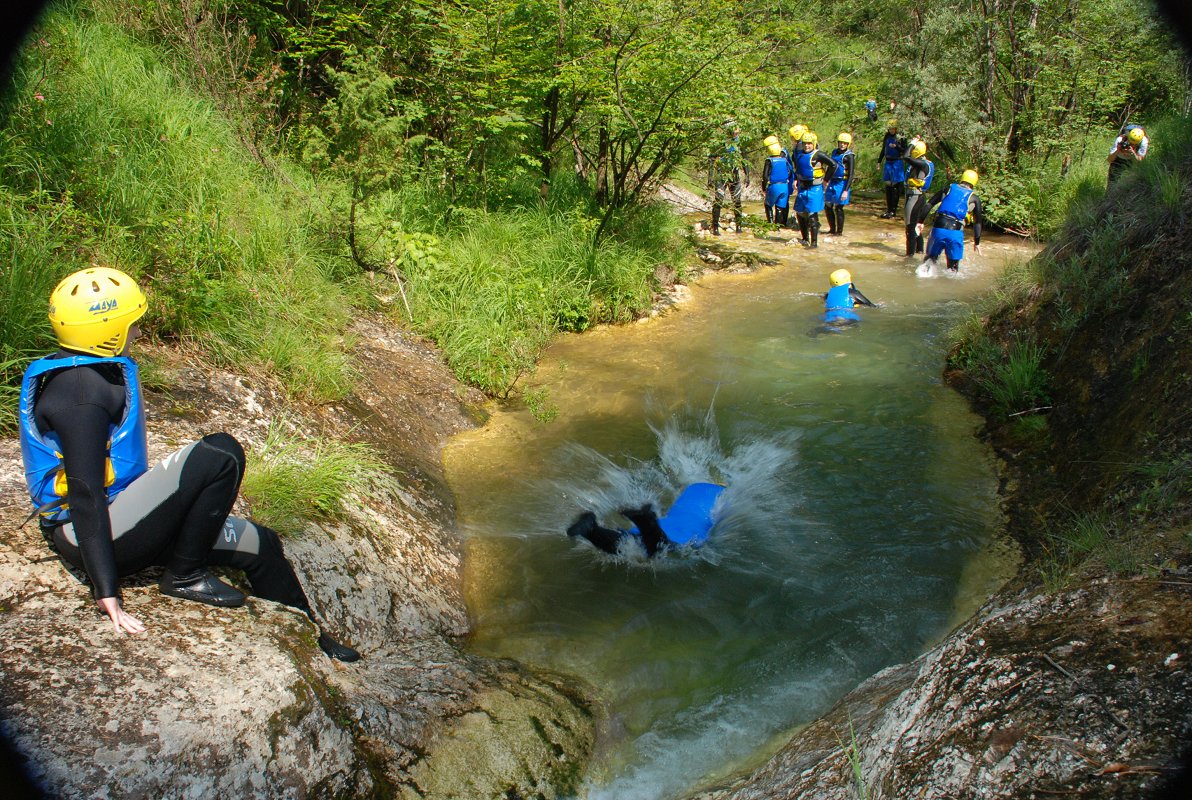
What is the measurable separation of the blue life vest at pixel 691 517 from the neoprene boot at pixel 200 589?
2.76 m

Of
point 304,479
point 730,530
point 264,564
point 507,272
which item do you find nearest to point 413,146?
point 507,272

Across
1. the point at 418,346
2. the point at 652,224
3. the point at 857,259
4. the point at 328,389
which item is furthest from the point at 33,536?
the point at 857,259

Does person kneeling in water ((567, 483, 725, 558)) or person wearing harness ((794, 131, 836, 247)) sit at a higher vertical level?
person wearing harness ((794, 131, 836, 247))

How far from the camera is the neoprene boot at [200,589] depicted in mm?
2863

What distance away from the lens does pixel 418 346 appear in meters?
6.98

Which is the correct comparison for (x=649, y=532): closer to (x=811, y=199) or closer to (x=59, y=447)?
(x=59, y=447)

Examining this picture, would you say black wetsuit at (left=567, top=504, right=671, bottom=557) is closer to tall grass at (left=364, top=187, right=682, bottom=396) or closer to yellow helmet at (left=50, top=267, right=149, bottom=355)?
tall grass at (left=364, top=187, right=682, bottom=396)

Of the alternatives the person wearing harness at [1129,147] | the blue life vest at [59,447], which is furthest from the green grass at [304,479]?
the person wearing harness at [1129,147]

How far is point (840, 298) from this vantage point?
30.3 ft

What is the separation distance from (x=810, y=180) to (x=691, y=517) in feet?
30.0

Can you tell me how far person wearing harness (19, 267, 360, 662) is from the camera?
95.1 inches

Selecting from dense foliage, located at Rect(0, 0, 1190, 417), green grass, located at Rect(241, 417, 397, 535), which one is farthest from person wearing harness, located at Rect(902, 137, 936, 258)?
green grass, located at Rect(241, 417, 397, 535)

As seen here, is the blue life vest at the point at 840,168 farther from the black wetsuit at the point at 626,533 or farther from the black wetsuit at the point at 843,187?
the black wetsuit at the point at 626,533

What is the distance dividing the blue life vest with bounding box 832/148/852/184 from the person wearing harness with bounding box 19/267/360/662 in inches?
482
